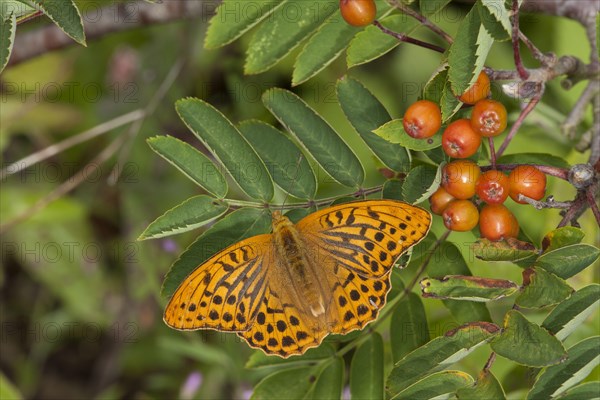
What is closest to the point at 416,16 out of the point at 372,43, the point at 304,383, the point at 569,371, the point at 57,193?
the point at 372,43

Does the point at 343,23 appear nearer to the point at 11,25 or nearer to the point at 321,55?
the point at 321,55

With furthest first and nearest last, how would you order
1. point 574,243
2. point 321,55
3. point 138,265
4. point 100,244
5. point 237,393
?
point 100,244 → point 138,265 → point 237,393 → point 321,55 → point 574,243

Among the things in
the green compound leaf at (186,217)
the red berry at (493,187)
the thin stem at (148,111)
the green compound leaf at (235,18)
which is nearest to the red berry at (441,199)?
the red berry at (493,187)

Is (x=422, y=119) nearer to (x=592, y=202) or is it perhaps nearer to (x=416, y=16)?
(x=416, y=16)

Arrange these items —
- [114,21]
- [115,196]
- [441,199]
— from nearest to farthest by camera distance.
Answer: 1. [441,199]
2. [114,21]
3. [115,196]

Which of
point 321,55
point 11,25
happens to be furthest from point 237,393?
point 11,25

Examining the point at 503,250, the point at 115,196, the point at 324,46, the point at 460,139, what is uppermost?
the point at 324,46

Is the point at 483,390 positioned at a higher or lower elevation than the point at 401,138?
lower
